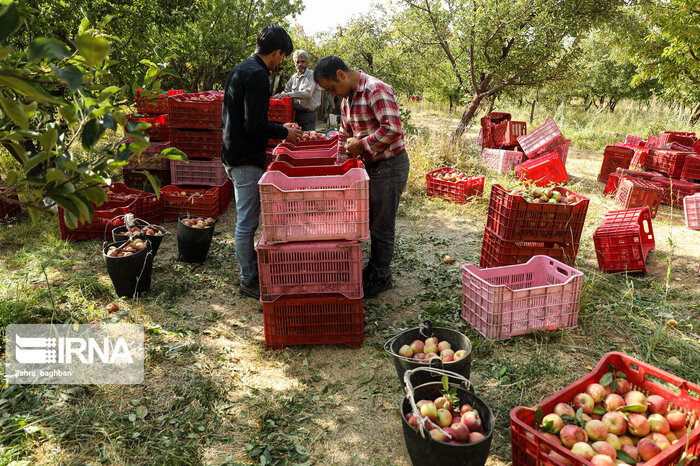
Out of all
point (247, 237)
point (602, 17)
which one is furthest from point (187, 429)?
point (602, 17)

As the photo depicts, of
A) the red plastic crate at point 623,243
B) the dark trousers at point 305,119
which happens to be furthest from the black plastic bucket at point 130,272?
the red plastic crate at point 623,243

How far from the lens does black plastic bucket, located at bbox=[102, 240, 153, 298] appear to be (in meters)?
4.14

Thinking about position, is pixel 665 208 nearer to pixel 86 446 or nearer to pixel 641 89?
pixel 86 446

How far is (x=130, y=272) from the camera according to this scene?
421cm

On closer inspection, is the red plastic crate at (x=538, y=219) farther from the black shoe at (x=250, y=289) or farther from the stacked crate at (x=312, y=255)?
the black shoe at (x=250, y=289)

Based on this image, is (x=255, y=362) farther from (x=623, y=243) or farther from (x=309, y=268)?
(x=623, y=243)

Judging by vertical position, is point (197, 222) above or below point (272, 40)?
below

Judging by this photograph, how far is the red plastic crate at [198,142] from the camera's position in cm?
654

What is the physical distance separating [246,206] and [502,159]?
21.5ft

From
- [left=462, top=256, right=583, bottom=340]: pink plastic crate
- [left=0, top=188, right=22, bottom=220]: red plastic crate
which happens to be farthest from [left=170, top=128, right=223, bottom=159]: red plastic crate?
[left=462, top=256, right=583, bottom=340]: pink plastic crate

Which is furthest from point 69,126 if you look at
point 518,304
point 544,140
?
point 544,140

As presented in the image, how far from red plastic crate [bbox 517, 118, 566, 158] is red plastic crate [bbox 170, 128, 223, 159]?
584 cm

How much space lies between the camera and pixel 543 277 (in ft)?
13.7

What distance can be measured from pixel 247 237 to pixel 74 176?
9.59ft
